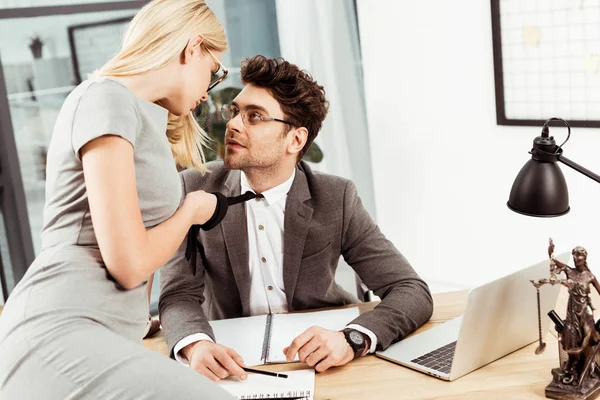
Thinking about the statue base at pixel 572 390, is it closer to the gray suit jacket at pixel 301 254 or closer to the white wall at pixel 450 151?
the gray suit jacket at pixel 301 254

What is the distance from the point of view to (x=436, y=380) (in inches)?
60.2

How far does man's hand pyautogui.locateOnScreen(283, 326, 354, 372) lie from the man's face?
0.61 m

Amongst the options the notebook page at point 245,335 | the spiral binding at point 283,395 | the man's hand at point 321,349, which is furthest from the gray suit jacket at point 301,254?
the spiral binding at point 283,395

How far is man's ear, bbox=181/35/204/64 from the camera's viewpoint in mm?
1344

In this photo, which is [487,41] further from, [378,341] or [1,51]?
[1,51]

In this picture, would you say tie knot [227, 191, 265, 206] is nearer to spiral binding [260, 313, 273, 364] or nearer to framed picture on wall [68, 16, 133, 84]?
spiral binding [260, 313, 273, 364]

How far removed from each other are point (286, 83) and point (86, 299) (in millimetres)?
1137

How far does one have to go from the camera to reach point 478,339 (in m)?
1.51

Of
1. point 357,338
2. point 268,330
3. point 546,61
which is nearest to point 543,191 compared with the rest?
point 357,338

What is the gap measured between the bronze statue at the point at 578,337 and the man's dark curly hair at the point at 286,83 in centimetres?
98

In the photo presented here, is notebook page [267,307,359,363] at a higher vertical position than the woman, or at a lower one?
lower

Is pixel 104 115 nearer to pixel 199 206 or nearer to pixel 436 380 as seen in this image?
pixel 199 206

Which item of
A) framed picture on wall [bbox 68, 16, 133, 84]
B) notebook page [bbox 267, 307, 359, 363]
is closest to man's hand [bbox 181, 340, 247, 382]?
notebook page [bbox 267, 307, 359, 363]

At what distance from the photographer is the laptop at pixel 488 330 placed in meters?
1.47
